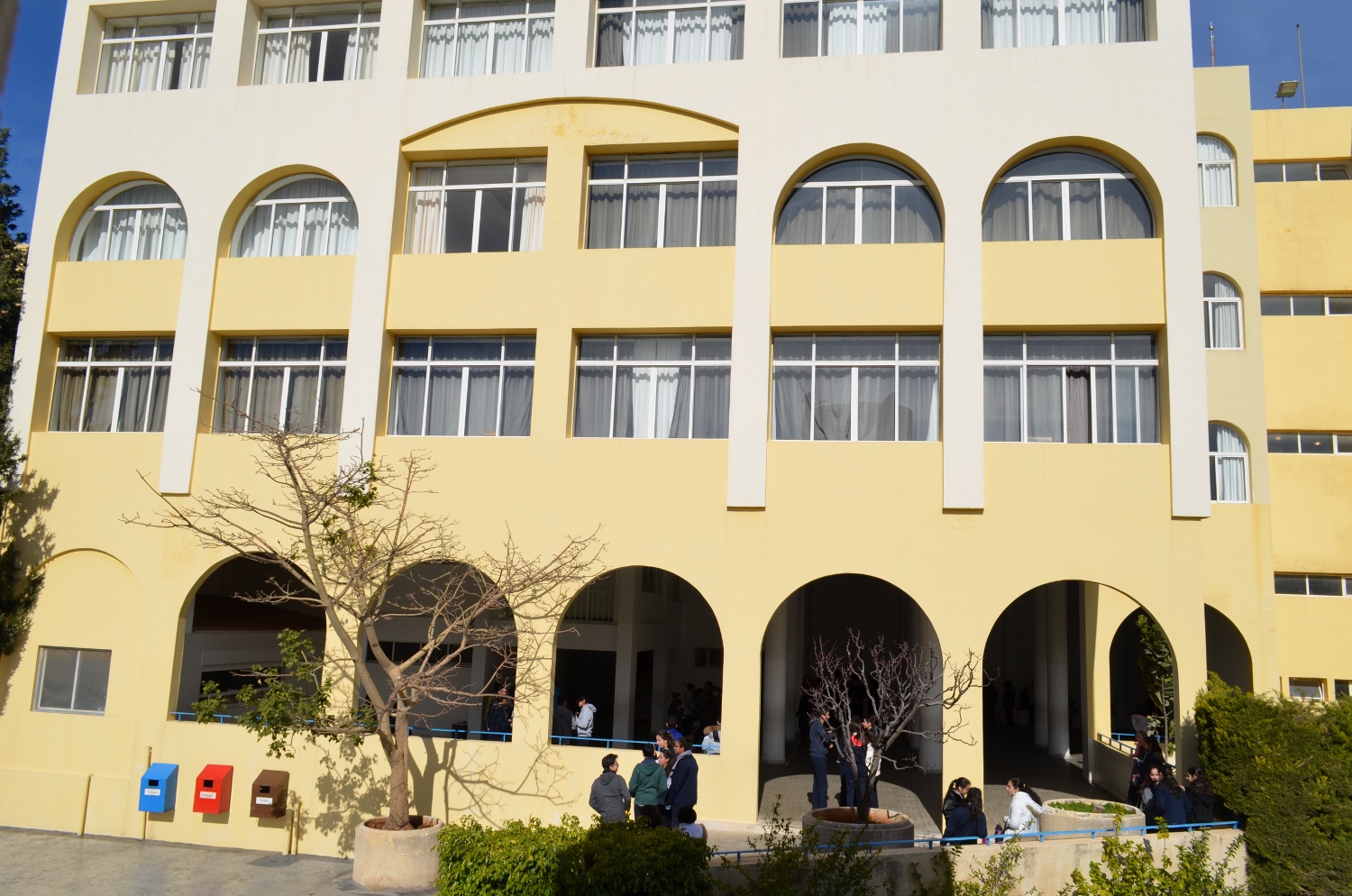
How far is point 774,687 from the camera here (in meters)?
20.0

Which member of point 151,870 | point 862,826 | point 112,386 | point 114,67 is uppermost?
point 114,67

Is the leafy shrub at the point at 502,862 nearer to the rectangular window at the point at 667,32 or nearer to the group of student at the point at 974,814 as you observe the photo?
the group of student at the point at 974,814

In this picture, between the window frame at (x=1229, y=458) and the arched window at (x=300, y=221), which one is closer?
the arched window at (x=300, y=221)

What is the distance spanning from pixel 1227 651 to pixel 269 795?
19.9 metres

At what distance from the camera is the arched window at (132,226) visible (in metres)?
18.9

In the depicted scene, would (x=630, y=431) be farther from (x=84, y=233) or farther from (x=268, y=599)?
(x=84, y=233)

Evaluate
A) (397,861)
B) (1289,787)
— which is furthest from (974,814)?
(397,861)

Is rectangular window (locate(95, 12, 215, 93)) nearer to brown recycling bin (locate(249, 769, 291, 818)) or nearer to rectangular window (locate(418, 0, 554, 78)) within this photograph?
rectangular window (locate(418, 0, 554, 78))

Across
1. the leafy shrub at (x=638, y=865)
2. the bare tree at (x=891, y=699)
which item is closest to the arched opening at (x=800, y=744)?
the bare tree at (x=891, y=699)

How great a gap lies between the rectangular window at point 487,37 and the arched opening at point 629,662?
9.33 m

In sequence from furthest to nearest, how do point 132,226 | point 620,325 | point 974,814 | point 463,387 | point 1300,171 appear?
point 1300,171 < point 132,226 < point 463,387 < point 620,325 < point 974,814

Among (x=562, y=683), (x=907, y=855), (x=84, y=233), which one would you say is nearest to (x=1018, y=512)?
(x=907, y=855)

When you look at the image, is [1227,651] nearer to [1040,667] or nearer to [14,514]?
[1040,667]

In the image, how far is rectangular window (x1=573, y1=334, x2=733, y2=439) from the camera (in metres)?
16.8
